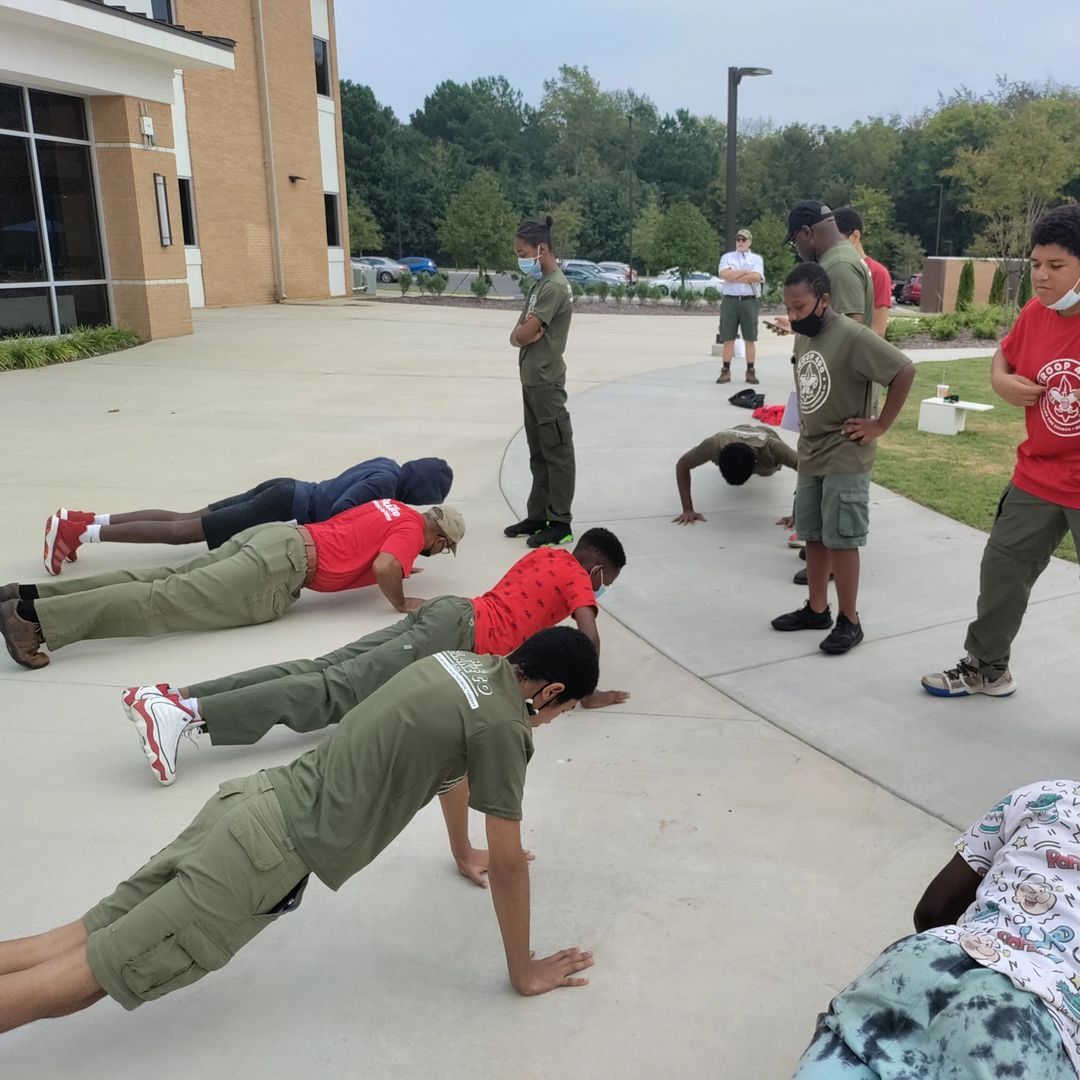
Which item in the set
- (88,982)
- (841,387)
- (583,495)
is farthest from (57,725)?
(583,495)

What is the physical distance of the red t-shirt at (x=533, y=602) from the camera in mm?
3904

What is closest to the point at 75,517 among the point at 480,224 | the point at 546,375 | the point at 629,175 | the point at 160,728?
the point at 160,728

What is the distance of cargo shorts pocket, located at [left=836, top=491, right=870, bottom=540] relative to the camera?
4.50m

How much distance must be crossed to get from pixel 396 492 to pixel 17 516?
2787mm

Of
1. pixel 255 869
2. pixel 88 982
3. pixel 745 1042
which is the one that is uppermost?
pixel 255 869

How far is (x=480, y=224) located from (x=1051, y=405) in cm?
3096

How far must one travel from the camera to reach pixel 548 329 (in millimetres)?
6238

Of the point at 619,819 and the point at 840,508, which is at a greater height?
the point at 840,508

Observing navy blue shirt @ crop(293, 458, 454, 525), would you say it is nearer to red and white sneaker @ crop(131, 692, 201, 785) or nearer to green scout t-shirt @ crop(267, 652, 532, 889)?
red and white sneaker @ crop(131, 692, 201, 785)

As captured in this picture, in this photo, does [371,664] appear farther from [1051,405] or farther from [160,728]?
[1051,405]

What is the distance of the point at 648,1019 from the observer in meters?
2.49

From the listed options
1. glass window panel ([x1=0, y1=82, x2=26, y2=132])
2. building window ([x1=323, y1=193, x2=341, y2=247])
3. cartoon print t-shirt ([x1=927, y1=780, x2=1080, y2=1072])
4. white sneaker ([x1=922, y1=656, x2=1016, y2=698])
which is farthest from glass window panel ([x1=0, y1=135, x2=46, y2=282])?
cartoon print t-shirt ([x1=927, y1=780, x2=1080, y2=1072])

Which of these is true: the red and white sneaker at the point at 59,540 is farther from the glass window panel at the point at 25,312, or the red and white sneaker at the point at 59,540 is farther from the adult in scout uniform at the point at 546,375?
the glass window panel at the point at 25,312

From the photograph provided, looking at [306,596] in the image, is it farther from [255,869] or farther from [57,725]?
[255,869]
